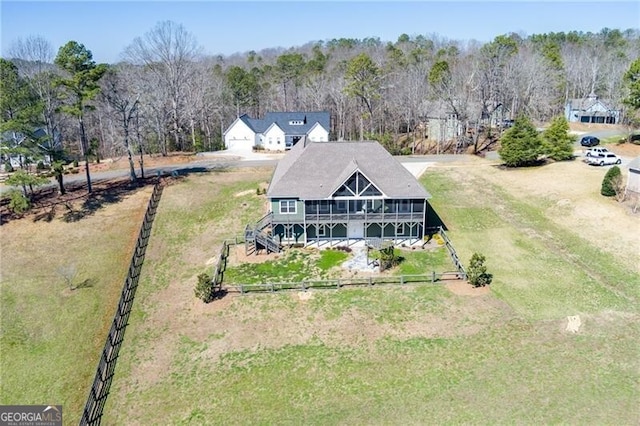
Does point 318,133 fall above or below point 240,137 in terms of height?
above

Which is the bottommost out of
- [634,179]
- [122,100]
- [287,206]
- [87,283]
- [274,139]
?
[87,283]

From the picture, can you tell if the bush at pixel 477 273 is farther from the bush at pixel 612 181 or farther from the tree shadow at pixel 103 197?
the tree shadow at pixel 103 197

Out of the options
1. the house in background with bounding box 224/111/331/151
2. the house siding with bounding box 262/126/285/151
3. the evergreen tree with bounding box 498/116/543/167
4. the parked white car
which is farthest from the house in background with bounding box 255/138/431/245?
the house siding with bounding box 262/126/285/151

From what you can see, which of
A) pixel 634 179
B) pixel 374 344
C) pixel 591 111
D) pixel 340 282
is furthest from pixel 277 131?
pixel 591 111

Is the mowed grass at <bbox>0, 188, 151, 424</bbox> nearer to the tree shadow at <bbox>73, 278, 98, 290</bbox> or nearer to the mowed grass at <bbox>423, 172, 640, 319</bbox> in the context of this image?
the tree shadow at <bbox>73, 278, 98, 290</bbox>

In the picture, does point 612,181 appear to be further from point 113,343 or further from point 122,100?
point 122,100

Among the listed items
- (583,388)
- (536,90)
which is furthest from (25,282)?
(536,90)

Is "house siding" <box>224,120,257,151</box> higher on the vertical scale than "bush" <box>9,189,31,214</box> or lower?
higher

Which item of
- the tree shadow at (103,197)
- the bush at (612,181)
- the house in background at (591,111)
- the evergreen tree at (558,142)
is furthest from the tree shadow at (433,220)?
the house in background at (591,111)
